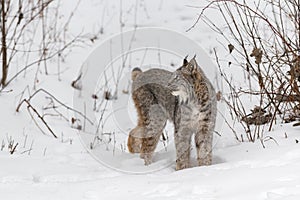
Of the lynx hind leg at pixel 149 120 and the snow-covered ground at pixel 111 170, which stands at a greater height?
the lynx hind leg at pixel 149 120

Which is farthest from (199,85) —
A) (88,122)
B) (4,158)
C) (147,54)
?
(147,54)

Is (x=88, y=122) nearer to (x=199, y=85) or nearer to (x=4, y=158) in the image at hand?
(x=4, y=158)

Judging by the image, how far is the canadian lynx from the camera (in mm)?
4387

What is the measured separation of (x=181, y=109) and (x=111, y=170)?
768 mm

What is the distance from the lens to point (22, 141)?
537 centimetres

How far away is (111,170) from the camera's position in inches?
179

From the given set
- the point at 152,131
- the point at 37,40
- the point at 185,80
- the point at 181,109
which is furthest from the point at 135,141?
the point at 37,40

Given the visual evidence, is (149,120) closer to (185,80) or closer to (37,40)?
(185,80)

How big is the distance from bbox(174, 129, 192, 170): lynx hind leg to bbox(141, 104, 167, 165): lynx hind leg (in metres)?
0.41

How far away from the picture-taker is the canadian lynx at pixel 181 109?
439cm

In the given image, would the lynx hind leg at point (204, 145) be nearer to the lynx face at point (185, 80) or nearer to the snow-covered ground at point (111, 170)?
Answer: the snow-covered ground at point (111, 170)

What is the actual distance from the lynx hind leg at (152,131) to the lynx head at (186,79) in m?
0.54

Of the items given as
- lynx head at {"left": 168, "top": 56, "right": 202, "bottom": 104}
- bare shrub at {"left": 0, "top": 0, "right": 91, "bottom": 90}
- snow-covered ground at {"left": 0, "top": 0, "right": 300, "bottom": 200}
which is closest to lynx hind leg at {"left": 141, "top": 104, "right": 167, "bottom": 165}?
snow-covered ground at {"left": 0, "top": 0, "right": 300, "bottom": 200}

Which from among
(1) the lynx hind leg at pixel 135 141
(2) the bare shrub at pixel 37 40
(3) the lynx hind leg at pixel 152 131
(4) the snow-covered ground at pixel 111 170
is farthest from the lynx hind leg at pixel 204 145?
(2) the bare shrub at pixel 37 40
